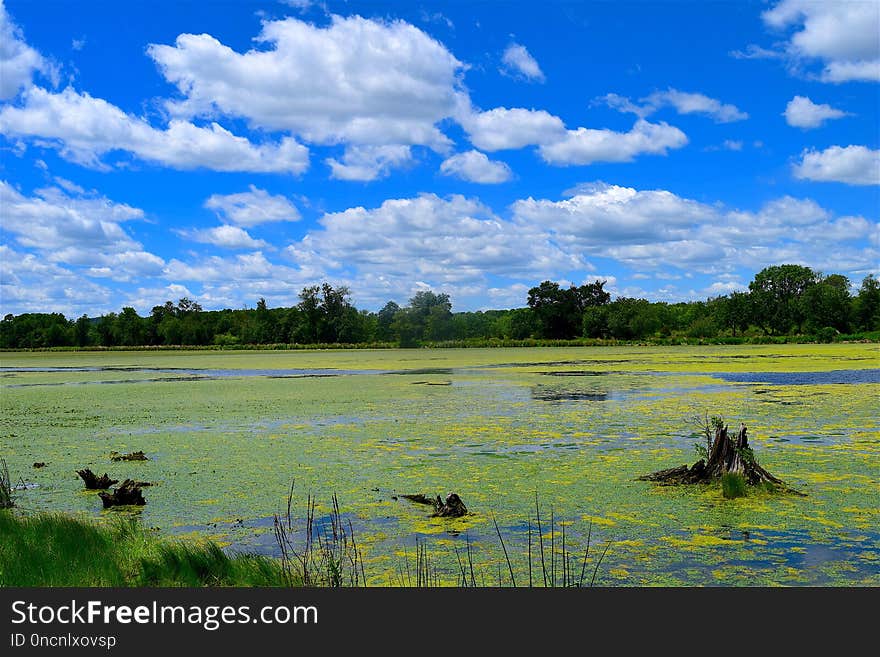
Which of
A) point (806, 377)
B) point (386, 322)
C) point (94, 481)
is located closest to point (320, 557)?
point (94, 481)

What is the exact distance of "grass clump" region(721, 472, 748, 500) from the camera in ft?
26.3

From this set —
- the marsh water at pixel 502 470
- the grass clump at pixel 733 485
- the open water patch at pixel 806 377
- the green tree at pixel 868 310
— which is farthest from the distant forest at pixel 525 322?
the grass clump at pixel 733 485

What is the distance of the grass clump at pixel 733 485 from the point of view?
8.02m

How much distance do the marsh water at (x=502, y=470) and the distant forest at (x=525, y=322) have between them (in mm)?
60480

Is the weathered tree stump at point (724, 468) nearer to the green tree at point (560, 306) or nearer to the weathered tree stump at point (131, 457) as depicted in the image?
the weathered tree stump at point (131, 457)

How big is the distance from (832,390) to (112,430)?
17.9 m

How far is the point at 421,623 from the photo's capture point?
4.45 metres

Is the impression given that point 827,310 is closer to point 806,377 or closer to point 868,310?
point 868,310

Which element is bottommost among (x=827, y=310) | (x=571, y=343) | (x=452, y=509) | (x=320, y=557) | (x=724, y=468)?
(x=320, y=557)

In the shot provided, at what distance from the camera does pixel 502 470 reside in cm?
974

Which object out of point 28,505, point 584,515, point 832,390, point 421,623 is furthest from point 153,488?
point 832,390

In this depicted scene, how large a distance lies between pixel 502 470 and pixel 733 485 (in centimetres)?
287

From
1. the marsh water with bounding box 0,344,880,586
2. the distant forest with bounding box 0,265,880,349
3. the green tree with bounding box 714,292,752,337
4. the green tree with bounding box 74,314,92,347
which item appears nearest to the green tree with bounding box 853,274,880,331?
the distant forest with bounding box 0,265,880,349

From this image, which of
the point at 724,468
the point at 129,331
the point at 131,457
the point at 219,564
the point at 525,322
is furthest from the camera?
the point at 129,331
